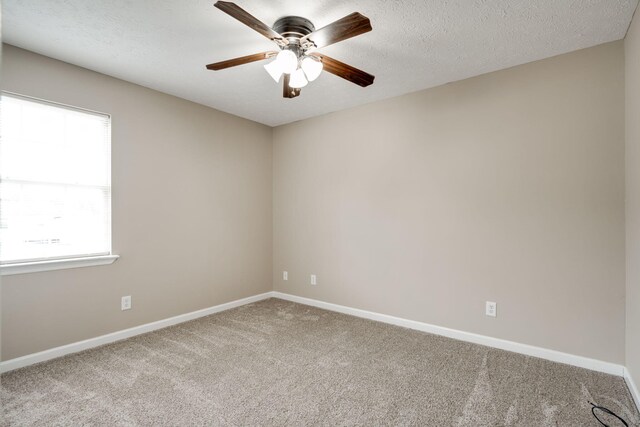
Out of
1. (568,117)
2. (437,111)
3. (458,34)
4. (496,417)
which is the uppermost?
(458,34)

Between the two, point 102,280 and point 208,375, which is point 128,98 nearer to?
point 102,280

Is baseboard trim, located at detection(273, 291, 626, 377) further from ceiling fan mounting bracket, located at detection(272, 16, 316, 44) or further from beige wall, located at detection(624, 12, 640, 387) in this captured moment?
ceiling fan mounting bracket, located at detection(272, 16, 316, 44)

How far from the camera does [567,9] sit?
2275mm

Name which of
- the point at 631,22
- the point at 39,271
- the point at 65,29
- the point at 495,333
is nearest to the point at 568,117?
the point at 631,22

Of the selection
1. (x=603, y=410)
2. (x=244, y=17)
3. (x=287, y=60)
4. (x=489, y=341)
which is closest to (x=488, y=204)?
(x=489, y=341)

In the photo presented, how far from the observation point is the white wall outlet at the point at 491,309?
315 centimetres

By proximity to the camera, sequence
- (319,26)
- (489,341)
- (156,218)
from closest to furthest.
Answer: (319,26) < (489,341) < (156,218)

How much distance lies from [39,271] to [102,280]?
476mm

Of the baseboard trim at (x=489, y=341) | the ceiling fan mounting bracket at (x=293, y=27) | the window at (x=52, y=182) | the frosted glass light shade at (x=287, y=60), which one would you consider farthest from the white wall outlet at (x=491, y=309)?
the window at (x=52, y=182)

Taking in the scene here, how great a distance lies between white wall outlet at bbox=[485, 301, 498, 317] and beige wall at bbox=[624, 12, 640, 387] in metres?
0.88

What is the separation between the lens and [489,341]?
3.16 metres

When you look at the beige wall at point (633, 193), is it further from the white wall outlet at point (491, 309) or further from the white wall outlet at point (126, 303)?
the white wall outlet at point (126, 303)

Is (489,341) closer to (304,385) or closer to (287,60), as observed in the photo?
(304,385)

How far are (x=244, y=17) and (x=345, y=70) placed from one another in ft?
2.51
